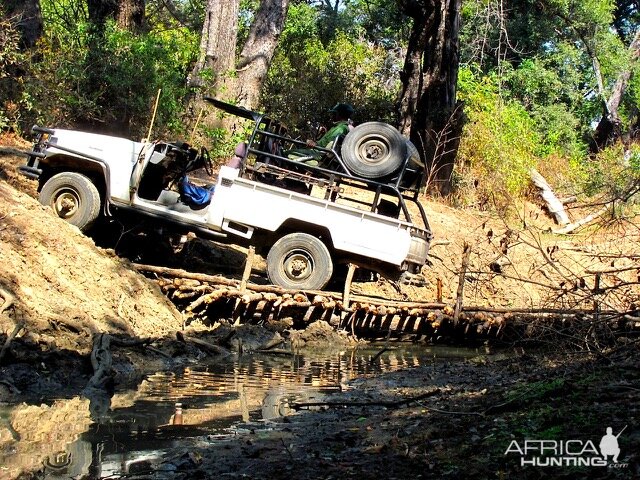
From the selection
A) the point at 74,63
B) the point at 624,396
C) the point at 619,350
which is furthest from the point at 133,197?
the point at 624,396

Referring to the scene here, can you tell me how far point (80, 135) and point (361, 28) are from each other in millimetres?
19203

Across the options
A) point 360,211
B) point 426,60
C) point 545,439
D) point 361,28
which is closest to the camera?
point 545,439

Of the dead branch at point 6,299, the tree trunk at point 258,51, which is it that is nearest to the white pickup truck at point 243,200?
the dead branch at point 6,299

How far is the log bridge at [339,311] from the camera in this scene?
12758 mm

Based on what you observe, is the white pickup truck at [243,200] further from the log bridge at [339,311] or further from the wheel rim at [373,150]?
the log bridge at [339,311]

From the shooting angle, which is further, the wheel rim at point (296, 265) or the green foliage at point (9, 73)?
the green foliage at point (9, 73)

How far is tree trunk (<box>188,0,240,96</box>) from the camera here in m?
20.6

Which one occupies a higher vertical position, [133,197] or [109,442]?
[133,197]

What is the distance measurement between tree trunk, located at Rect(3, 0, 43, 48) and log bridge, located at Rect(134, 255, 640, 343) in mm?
7864

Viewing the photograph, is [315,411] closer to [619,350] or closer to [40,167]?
[619,350]

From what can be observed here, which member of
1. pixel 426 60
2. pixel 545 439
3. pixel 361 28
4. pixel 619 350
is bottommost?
pixel 545 439

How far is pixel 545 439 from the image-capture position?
16.7 feet

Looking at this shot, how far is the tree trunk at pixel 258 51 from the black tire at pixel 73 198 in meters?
9.12

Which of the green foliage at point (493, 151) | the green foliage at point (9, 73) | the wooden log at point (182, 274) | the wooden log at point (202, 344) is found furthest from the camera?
the green foliage at point (493, 151)
